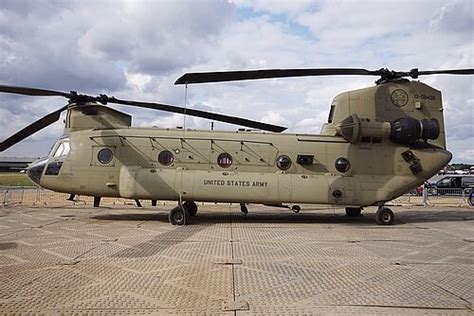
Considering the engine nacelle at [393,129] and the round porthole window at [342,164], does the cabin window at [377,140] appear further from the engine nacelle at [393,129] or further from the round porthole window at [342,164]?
the round porthole window at [342,164]

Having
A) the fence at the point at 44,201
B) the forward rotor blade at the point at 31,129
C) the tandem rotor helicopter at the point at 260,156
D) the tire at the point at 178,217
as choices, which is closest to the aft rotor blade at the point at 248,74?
the tandem rotor helicopter at the point at 260,156

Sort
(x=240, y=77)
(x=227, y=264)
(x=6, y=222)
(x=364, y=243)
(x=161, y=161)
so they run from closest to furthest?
(x=227, y=264) < (x=364, y=243) < (x=240, y=77) < (x=6, y=222) < (x=161, y=161)

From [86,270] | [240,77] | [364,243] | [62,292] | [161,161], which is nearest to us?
[62,292]

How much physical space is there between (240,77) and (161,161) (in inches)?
172

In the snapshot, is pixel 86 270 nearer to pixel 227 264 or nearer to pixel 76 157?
pixel 227 264

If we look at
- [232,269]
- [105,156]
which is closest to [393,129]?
[232,269]

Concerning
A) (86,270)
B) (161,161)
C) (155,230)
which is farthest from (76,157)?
(86,270)

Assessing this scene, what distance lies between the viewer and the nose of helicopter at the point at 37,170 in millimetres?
14477

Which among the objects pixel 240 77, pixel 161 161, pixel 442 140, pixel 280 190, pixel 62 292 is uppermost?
pixel 240 77

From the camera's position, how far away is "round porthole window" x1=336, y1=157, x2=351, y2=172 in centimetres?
1420

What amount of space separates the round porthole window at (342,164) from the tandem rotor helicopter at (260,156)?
3 centimetres

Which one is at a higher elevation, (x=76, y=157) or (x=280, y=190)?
(x=76, y=157)

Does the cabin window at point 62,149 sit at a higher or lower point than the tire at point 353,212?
higher

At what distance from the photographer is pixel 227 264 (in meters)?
7.23
